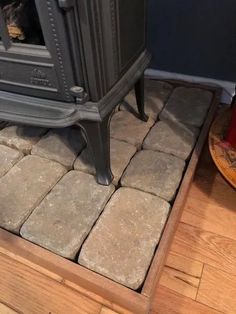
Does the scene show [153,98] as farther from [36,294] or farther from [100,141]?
[36,294]


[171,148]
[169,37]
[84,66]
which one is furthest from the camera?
[169,37]

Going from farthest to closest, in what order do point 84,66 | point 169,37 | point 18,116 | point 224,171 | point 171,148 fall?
point 169,37
point 171,148
point 224,171
point 18,116
point 84,66

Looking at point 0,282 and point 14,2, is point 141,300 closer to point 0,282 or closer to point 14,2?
point 0,282

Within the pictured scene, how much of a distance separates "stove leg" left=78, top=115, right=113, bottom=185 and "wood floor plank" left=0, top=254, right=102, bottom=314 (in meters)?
0.35

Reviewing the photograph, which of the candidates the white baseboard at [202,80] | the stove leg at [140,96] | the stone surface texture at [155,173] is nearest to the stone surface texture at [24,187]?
the stone surface texture at [155,173]

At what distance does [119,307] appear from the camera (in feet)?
2.61

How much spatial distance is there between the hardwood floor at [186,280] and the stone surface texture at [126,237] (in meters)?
0.11

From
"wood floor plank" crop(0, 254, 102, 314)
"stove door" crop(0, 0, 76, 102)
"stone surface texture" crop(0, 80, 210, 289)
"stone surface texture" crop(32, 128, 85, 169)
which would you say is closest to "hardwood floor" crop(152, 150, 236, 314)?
"stone surface texture" crop(0, 80, 210, 289)

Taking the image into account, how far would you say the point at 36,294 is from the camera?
0.84 m

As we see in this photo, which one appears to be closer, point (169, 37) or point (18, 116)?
point (18, 116)

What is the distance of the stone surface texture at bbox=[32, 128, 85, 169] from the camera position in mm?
1083

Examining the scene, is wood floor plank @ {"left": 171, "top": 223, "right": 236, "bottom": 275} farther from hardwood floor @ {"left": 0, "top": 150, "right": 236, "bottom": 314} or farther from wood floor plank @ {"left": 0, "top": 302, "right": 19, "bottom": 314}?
wood floor plank @ {"left": 0, "top": 302, "right": 19, "bottom": 314}

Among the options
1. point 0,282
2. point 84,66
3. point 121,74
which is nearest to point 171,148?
point 121,74

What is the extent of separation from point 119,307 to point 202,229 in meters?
0.35
